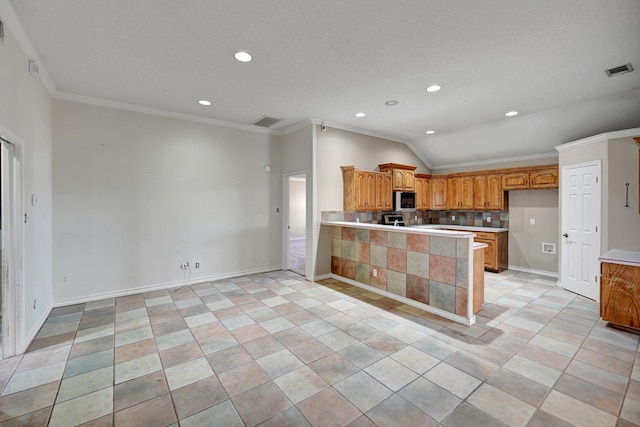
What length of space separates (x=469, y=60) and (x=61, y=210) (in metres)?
5.66

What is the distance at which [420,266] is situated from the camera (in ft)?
12.8

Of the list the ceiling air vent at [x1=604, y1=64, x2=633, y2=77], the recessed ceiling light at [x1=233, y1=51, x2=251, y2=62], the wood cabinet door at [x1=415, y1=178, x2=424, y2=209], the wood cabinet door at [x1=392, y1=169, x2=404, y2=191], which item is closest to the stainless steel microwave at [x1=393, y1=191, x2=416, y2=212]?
the wood cabinet door at [x1=392, y1=169, x2=404, y2=191]

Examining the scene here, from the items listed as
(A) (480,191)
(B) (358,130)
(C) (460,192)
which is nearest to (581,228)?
(A) (480,191)

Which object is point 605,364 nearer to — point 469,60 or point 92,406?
point 469,60

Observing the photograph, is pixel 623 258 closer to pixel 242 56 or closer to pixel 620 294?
pixel 620 294

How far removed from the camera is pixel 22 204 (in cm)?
279

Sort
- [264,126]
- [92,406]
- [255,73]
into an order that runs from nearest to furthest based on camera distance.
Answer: [92,406] < [255,73] < [264,126]

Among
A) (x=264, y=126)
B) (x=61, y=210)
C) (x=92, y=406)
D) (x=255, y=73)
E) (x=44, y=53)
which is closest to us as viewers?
(x=92, y=406)

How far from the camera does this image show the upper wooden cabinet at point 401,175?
6.23 meters

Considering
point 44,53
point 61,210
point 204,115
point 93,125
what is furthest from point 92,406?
point 204,115

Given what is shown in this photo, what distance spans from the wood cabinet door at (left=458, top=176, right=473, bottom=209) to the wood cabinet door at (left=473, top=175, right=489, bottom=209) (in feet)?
0.29

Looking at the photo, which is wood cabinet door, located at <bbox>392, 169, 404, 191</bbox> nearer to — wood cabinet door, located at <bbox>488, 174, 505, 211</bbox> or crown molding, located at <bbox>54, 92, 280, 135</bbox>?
wood cabinet door, located at <bbox>488, 174, 505, 211</bbox>

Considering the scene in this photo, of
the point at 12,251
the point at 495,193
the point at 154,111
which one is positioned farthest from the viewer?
the point at 495,193

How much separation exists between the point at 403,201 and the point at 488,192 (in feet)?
6.38
